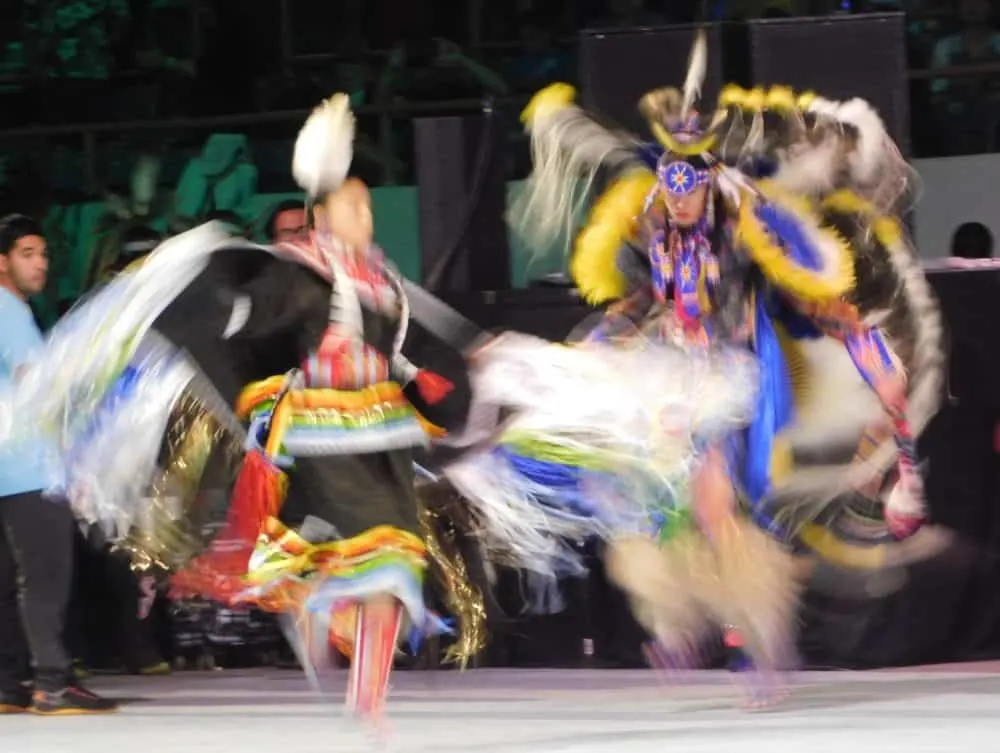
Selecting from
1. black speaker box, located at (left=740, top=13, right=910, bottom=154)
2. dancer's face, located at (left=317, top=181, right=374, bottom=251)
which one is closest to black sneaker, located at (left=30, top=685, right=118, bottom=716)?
dancer's face, located at (left=317, top=181, right=374, bottom=251)

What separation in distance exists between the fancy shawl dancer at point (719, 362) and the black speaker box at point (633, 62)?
30 centimetres

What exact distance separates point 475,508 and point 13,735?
1.26 meters

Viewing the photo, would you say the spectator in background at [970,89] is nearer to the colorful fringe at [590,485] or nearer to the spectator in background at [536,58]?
the spectator in background at [536,58]

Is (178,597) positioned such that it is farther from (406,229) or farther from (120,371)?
(406,229)

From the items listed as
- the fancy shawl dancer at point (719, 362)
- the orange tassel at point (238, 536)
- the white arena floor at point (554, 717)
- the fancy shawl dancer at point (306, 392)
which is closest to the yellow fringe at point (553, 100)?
the fancy shawl dancer at point (719, 362)

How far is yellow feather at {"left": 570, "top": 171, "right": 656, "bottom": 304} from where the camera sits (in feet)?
16.5

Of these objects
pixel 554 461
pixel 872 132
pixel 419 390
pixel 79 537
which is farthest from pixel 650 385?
pixel 79 537

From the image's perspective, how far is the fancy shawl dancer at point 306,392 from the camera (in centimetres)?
409

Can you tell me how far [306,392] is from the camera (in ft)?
13.5

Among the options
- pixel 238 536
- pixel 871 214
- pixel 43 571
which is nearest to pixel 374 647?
pixel 238 536

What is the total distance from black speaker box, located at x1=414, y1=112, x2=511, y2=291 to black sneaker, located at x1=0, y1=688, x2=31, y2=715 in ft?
5.50

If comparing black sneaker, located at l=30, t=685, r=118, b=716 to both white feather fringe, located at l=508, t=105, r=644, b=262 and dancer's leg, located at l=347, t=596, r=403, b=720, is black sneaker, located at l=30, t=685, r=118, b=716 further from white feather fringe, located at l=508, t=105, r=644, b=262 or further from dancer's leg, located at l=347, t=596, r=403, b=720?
white feather fringe, located at l=508, t=105, r=644, b=262

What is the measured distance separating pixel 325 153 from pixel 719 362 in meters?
1.20

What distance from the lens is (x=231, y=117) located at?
26.2 feet
